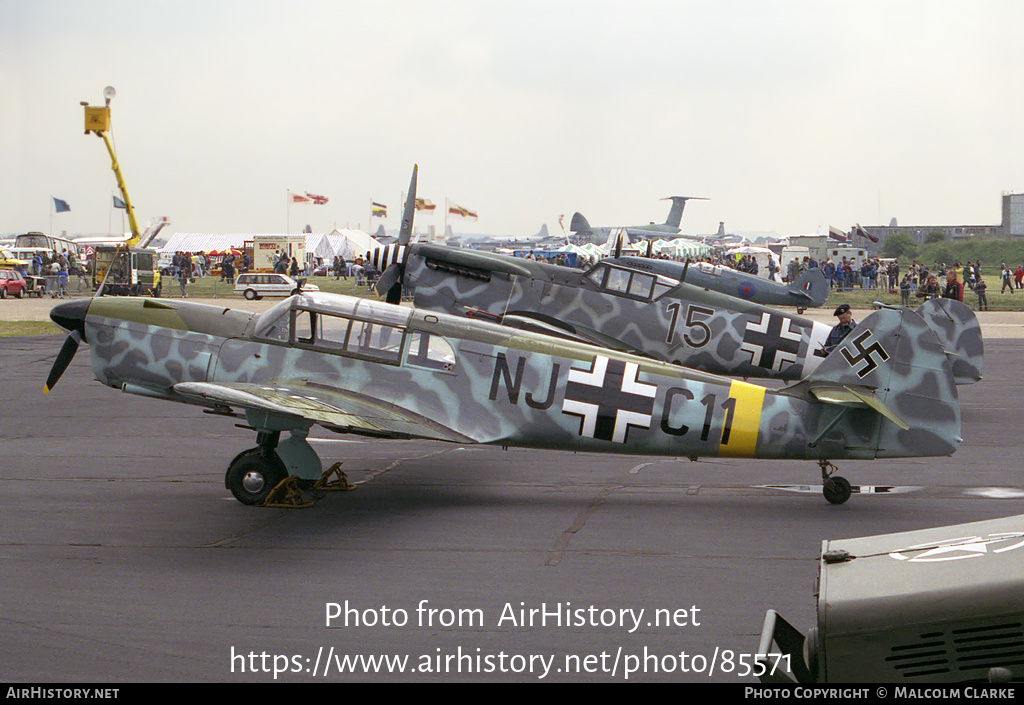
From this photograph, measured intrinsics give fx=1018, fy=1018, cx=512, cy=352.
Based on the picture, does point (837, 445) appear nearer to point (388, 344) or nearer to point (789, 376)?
point (388, 344)

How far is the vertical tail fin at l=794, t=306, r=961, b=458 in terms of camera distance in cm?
1081

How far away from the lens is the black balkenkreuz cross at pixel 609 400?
1118cm

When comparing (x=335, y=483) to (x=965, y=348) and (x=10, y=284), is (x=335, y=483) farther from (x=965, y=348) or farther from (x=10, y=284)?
(x=10, y=284)

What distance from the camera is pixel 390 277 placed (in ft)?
65.9

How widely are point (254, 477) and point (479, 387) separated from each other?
105 inches

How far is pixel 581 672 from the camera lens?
21.9ft

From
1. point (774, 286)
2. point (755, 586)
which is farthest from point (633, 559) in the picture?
point (774, 286)

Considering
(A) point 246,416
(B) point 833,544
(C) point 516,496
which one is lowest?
(C) point 516,496

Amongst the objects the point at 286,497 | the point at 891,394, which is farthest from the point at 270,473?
the point at 891,394

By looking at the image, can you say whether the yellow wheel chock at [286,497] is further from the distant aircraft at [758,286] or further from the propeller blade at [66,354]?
the distant aircraft at [758,286]

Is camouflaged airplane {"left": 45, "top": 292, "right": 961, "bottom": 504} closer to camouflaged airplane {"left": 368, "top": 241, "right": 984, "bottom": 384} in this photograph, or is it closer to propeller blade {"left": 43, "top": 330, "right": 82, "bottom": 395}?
propeller blade {"left": 43, "top": 330, "right": 82, "bottom": 395}

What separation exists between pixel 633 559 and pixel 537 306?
10.1 metres

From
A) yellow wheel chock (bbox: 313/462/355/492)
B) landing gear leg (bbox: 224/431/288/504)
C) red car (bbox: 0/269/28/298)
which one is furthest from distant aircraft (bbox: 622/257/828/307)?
red car (bbox: 0/269/28/298)

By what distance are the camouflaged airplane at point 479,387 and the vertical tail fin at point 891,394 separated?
0.02m
